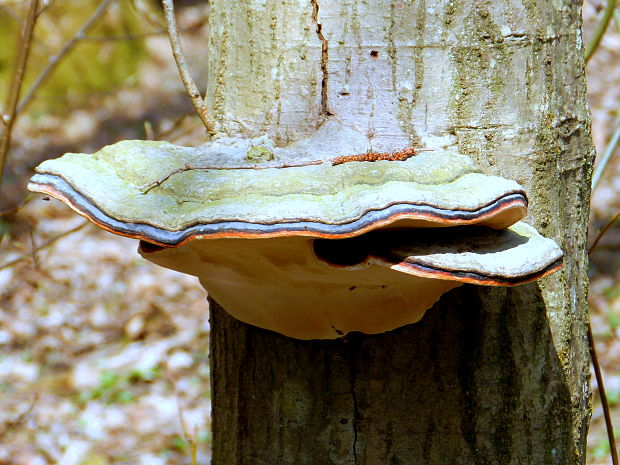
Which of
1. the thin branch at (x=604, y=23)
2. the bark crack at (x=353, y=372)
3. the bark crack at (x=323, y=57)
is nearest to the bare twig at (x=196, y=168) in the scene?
the bark crack at (x=323, y=57)

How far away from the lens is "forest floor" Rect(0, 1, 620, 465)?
3.47 m

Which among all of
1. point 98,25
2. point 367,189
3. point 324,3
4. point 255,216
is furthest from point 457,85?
point 98,25

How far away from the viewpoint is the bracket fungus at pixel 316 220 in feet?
3.07

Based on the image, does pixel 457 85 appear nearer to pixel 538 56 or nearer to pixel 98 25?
pixel 538 56

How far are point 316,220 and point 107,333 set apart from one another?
3.83 metres

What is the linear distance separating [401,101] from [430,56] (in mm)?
95

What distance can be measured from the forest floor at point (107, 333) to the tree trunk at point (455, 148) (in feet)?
4.42

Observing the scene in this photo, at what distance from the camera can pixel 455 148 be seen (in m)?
1.26

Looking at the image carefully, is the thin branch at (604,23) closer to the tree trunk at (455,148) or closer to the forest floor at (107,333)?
the forest floor at (107,333)

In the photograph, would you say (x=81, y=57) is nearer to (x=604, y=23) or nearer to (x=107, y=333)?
(x=107, y=333)

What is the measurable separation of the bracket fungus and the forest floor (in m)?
1.55

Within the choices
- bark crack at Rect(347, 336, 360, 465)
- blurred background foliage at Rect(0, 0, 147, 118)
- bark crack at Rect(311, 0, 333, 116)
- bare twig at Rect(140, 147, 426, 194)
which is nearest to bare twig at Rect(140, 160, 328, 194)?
bare twig at Rect(140, 147, 426, 194)

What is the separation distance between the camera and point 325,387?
4.44 ft

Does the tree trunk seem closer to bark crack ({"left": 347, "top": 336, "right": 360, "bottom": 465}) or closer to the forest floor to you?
bark crack ({"left": 347, "top": 336, "right": 360, "bottom": 465})
